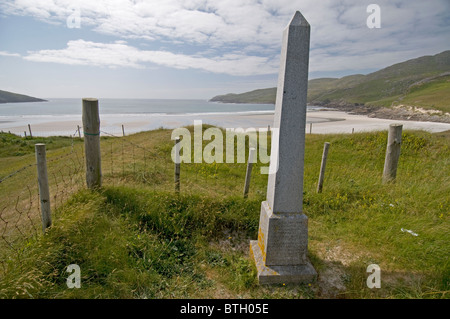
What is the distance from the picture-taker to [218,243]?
4527 millimetres

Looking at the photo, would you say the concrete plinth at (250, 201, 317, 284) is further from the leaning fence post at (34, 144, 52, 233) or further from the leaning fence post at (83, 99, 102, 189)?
the leaning fence post at (83, 99, 102, 189)

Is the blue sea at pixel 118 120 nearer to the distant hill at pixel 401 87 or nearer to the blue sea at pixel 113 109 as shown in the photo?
the blue sea at pixel 113 109

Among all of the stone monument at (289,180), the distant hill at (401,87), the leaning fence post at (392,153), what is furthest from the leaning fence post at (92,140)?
the distant hill at (401,87)

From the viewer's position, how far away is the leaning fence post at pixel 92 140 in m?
4.42

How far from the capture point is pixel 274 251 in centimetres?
350

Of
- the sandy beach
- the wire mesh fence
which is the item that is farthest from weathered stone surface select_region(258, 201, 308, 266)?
the sandy beach

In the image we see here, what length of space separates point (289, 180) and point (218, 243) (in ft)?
6.70

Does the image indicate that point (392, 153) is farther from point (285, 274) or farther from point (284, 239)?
point (285, 274)

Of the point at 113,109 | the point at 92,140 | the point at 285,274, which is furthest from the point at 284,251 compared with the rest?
the point at 113,109

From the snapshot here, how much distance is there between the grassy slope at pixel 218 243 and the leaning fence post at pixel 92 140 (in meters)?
0.31

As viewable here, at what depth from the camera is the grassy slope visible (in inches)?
121

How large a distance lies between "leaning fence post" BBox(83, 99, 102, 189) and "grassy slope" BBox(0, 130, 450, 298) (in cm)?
31
